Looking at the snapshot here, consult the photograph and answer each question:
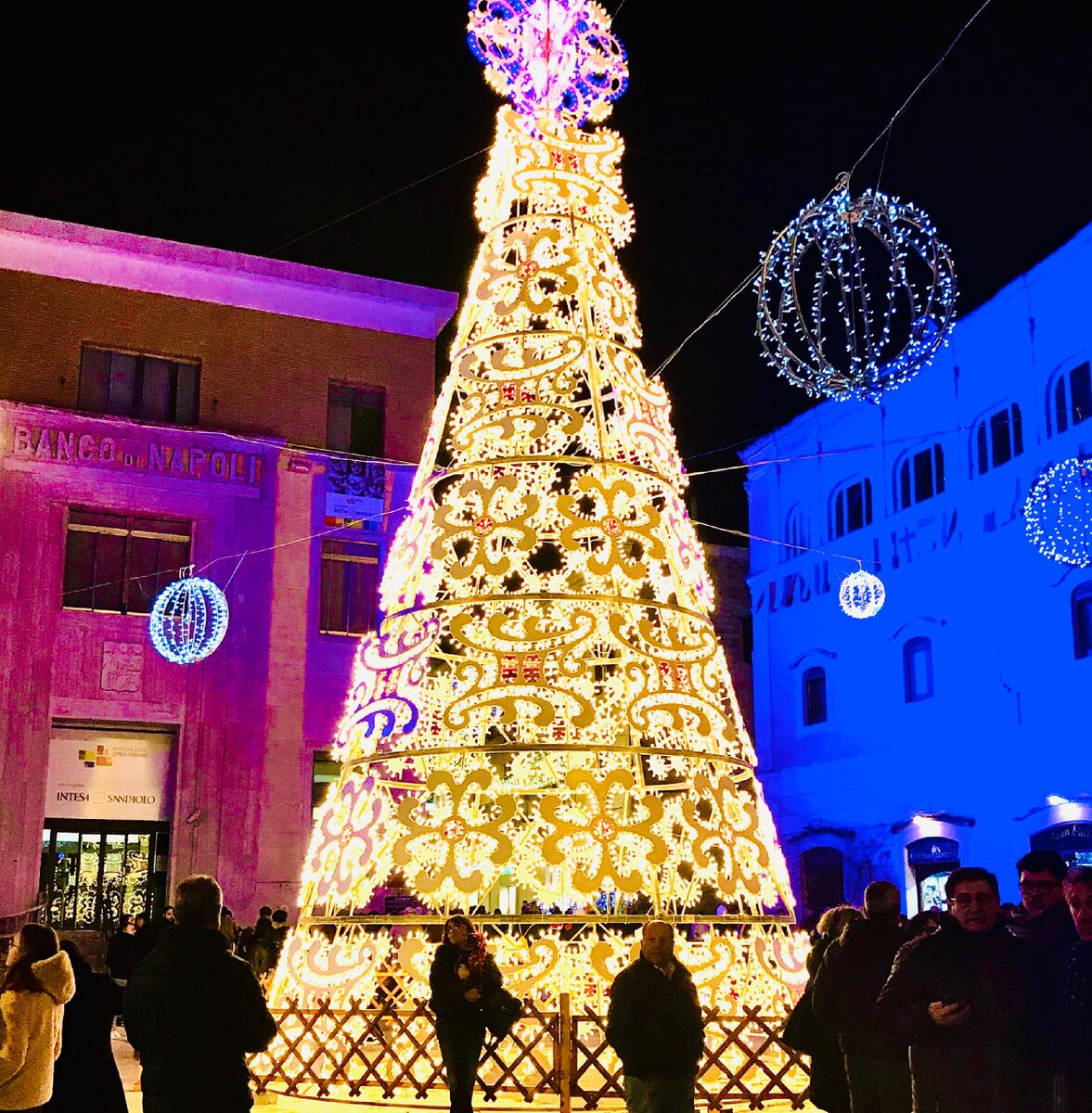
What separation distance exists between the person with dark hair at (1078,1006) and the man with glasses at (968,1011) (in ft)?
0.75

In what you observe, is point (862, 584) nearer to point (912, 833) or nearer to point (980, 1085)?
point (912, 833)

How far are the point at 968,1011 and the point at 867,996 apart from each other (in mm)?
1481

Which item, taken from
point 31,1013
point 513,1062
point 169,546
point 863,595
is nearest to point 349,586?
point 169,546

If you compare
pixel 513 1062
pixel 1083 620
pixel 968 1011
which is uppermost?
pixel 1083 620

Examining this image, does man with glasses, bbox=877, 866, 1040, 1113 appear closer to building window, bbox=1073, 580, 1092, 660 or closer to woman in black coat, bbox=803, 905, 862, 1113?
woman in black coat, bbox=803, 905, 862, 1113

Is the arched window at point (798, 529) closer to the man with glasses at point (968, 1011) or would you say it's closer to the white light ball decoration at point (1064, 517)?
the white light ball decoration at point (1064, 517)

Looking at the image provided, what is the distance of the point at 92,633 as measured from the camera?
2308 cm

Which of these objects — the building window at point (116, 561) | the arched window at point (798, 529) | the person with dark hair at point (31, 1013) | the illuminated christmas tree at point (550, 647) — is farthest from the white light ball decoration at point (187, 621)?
the person with dark hair at point (31, 1013)

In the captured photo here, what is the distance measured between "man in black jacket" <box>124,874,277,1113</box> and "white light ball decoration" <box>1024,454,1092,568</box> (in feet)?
37.3

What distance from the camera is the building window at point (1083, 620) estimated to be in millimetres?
21500

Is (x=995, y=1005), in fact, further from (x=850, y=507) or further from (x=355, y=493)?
(x=850, y=507)

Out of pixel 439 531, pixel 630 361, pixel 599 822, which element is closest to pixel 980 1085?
pixel 599 822

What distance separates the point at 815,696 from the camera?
97.2 feet

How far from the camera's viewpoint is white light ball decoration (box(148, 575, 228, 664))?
798 inches
